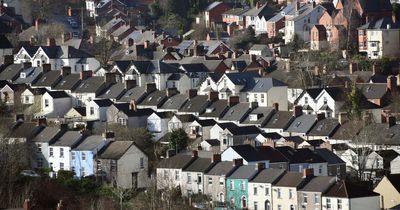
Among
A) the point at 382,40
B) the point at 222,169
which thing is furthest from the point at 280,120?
the point at 382,40

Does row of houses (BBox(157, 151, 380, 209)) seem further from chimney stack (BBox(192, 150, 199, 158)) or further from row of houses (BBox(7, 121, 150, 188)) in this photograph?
row of houses (BBox(7, 121, 150, 188))

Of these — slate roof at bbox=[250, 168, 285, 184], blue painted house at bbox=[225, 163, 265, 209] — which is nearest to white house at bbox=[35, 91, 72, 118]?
blue painted house at bbox=[225, 163, 265, 209]

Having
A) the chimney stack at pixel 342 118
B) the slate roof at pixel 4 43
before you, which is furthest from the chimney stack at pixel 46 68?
the chimney stack at pixel 342 118

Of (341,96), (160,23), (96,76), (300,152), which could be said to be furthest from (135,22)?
(300,152)

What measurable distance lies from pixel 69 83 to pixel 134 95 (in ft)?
13.5

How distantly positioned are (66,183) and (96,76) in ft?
74.6

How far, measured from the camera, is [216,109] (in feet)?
238

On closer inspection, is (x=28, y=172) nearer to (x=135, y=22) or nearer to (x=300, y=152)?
(x=300, y=152)

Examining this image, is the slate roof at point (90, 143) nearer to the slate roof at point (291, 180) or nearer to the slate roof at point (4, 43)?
the slate roof at point (291, 180)

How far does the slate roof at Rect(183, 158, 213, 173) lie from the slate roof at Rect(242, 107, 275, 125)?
9.85 meters

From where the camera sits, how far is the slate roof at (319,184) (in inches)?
2117

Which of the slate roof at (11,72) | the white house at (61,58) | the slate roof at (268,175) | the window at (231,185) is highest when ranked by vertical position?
the white house at (61,58)

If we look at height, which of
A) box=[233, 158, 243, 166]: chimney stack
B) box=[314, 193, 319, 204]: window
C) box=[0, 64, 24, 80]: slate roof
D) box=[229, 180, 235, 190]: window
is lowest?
box=[314, 193, 319, 204]: window

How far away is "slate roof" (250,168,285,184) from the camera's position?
55.9m
